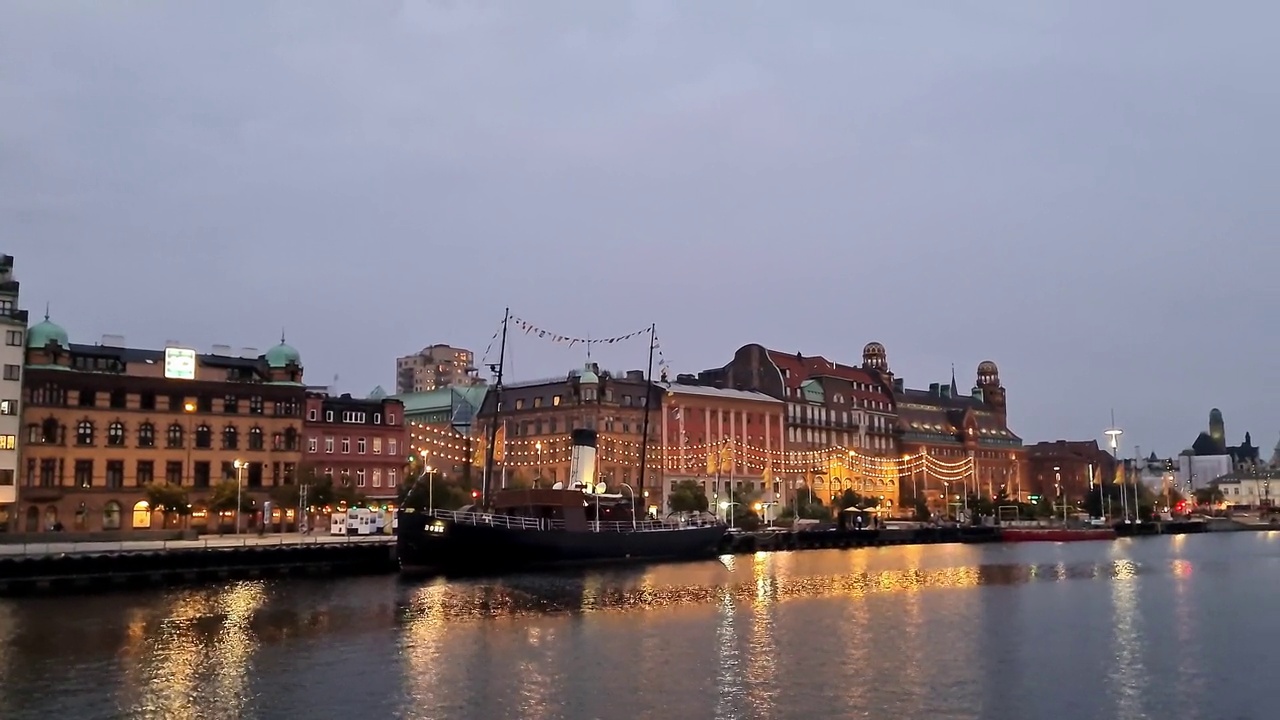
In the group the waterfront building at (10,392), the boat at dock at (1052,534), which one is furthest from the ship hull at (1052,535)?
the waterfront building at (10,392)

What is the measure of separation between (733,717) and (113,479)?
258 ft

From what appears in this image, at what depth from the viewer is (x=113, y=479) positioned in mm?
90562

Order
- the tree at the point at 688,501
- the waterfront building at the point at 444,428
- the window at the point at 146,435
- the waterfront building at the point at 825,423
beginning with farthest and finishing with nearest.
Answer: the waterfront building at the point at 825,423
the tree at the point at 688,501
the waterfront building at the point at 444,428
the window at the point at 146,435

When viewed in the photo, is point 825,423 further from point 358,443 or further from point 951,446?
point 358,443

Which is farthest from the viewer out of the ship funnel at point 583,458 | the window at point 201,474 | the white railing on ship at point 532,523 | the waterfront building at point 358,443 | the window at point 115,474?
the waterfront building at point 358,443

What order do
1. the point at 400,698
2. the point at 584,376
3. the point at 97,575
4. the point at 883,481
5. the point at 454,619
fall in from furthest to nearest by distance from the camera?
1. the point at 883,481
2. the point at 584,376
3. the point at 97,575
4. the point at 454,619
5. the point at 400,698

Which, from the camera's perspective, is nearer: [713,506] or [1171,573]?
[1171,573]

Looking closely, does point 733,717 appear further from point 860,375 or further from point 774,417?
point 860,375

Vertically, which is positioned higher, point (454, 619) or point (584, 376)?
point (584, 376)

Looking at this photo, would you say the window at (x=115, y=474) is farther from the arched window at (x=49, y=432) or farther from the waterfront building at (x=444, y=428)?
the waterfront building at (x=444, y=428)

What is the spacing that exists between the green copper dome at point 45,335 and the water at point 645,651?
145 ft

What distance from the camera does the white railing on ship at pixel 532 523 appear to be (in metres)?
69.6

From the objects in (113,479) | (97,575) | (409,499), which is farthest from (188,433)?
(97,575)

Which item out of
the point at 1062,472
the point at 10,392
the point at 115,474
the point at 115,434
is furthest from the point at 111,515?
the point at 1062,472
